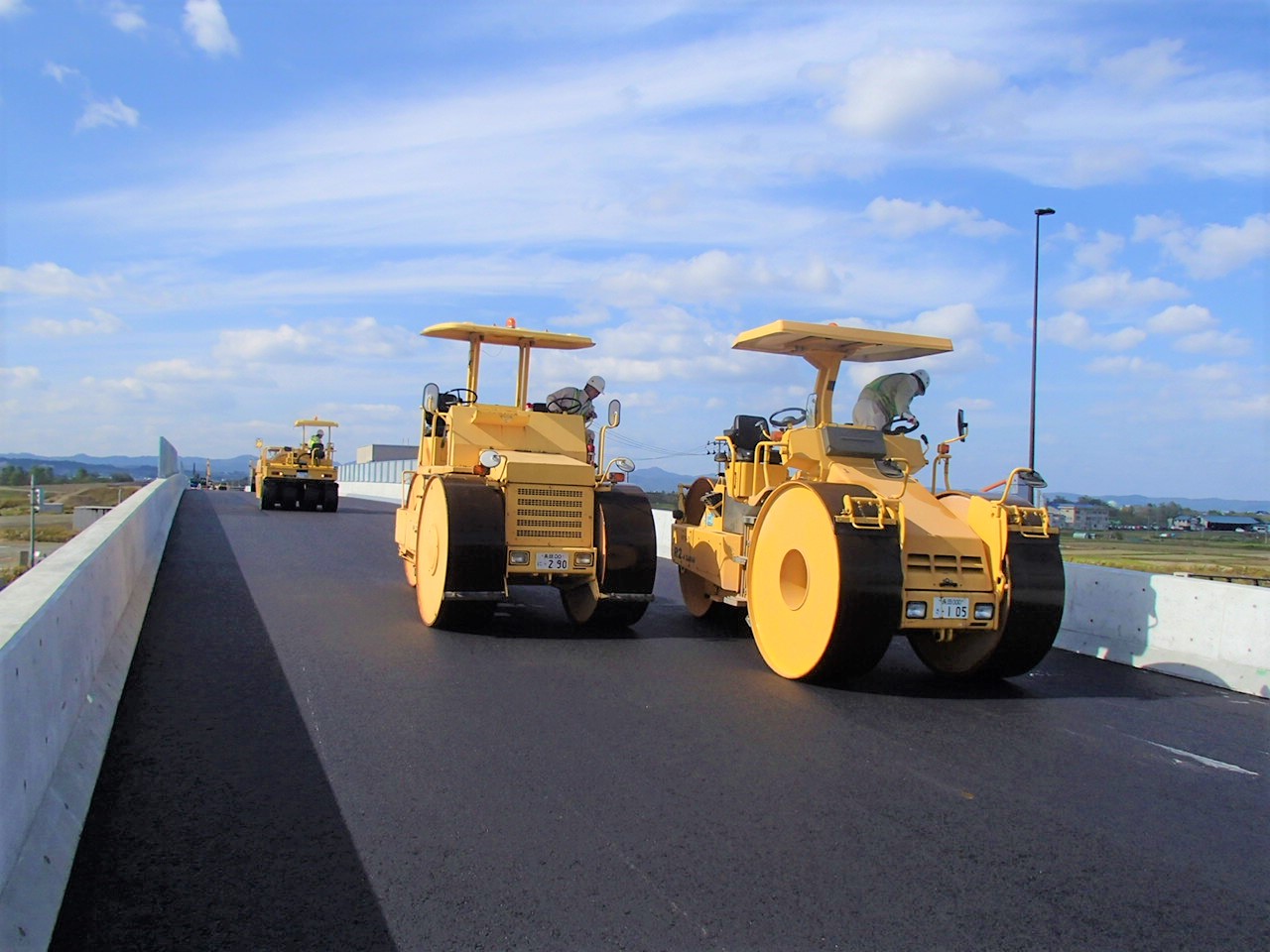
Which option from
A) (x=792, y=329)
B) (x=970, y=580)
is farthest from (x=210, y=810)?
(x=792, y=329)

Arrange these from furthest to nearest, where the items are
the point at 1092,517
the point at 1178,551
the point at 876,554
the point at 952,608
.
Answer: the point at 1092,517
the point at 1178,551
the point at 952,608
the point at 876,554

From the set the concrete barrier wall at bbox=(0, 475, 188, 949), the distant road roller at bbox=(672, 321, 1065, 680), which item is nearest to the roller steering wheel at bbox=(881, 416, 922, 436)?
the distant road roller at bbox=(672, 321, 1065, 680)

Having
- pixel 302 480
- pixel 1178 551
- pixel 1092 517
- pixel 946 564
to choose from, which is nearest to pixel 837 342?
pixel 946 564

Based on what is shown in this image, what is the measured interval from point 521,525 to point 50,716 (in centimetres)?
549

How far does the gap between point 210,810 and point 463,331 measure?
24.9 feet

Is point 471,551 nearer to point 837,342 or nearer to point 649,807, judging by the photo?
point 837,342

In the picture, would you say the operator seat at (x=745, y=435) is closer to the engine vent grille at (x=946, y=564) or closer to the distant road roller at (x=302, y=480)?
the engine vent grille at (x=946, y=564)

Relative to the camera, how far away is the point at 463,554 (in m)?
9.16

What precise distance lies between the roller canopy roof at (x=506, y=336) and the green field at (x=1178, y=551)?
19.0 ft

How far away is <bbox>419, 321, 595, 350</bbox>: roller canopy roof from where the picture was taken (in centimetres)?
1151

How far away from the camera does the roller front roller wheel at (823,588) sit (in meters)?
7.17

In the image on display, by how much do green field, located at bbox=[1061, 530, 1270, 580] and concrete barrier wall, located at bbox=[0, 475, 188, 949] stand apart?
29.7ft

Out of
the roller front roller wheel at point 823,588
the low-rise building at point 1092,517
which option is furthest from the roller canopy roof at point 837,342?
the low-rise building at point 1092,517

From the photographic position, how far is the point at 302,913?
12.2 ft
